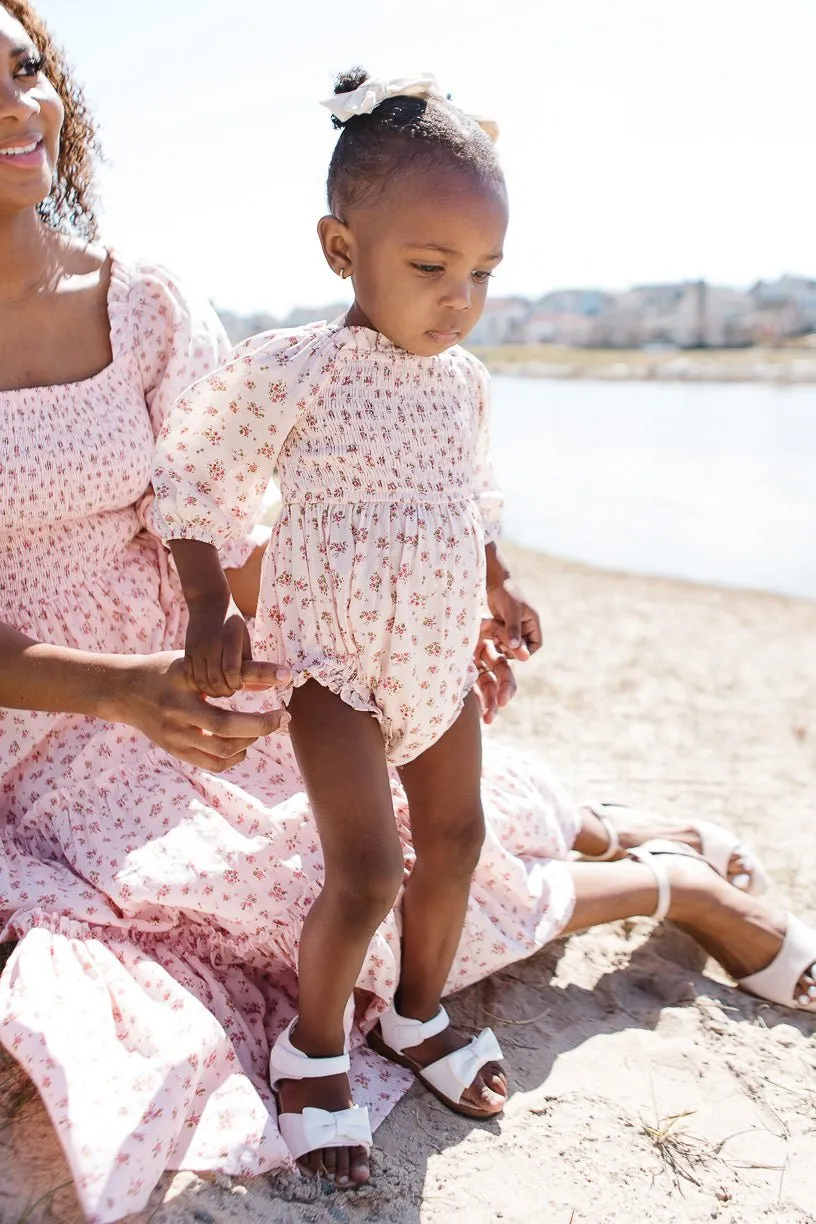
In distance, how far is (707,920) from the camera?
265 cm

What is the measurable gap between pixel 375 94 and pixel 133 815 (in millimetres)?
1406

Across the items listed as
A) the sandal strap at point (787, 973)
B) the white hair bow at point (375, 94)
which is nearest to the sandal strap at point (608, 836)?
the sandal strap at point (787, 973)

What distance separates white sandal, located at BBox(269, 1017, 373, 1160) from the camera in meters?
1.88

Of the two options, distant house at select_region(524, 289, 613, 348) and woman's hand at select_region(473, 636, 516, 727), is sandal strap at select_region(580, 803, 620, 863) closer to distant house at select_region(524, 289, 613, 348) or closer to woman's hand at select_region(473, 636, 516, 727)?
woman's hand at select_region(473, 636, 516, 727)

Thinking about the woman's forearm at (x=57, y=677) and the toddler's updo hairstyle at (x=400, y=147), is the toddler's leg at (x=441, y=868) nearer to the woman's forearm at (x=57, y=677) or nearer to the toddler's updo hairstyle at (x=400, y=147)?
the woman's forearm at (x=57, y=677)

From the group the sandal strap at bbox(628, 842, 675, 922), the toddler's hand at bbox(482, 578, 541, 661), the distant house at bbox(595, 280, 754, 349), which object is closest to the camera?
the toddler's hand at bbox(482, 578, 541, 661)

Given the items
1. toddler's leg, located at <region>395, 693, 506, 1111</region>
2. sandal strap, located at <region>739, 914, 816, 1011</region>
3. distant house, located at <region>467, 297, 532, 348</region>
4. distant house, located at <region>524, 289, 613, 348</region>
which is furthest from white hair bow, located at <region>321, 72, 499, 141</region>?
distant house, located at <region>467, 297, 532, 348</region>

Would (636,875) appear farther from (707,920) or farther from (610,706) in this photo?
(610,706)

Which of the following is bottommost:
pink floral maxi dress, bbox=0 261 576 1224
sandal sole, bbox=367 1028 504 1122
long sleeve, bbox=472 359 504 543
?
sandal sole, bbox=367 1028 504 1122

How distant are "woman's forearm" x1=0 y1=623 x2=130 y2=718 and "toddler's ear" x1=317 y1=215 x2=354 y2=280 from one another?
2.57ft

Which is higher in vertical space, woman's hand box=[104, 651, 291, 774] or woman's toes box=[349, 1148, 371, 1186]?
woman's hand box=[104, 651, 291, 774]

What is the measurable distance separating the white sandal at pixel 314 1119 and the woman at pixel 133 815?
29 mm

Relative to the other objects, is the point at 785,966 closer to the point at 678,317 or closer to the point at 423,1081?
the point at 423,1081

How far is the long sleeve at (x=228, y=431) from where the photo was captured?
1869mm
